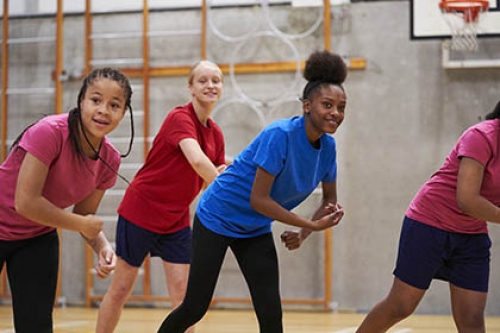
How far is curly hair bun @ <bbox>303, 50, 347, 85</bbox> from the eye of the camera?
10.0ft

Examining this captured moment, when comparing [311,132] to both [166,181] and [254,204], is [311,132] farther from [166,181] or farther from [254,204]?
[166,181]

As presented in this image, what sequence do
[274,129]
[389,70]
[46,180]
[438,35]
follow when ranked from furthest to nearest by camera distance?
[389,70] < [438,35] < [274,129] < [46,180]

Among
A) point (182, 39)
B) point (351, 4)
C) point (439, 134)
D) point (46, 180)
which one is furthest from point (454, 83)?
point (46, 180)

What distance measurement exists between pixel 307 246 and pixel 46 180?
4191mm

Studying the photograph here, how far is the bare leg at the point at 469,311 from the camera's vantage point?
310 cm

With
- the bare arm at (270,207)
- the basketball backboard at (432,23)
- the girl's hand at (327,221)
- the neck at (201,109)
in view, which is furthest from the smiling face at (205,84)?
the basketball backboard at (432,23)

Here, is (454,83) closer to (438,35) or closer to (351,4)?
(438,35)

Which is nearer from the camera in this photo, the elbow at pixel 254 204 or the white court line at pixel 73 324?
the elbow at pixel 254 204

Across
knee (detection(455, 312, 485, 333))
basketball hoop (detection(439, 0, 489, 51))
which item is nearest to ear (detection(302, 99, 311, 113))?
knee (detection(455, 312, 485, 333))

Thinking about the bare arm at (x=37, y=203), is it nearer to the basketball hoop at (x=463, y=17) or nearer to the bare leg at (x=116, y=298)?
the bare leg at (x=116, y=298)

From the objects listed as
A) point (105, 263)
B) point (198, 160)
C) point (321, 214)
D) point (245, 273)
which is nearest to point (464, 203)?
point (321, 214)

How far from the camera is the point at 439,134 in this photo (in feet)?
21.5

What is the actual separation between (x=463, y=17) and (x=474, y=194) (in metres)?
3.56

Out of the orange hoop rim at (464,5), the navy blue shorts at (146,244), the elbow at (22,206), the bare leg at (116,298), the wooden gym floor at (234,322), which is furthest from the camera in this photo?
the orange hoop rim at (464,5)
